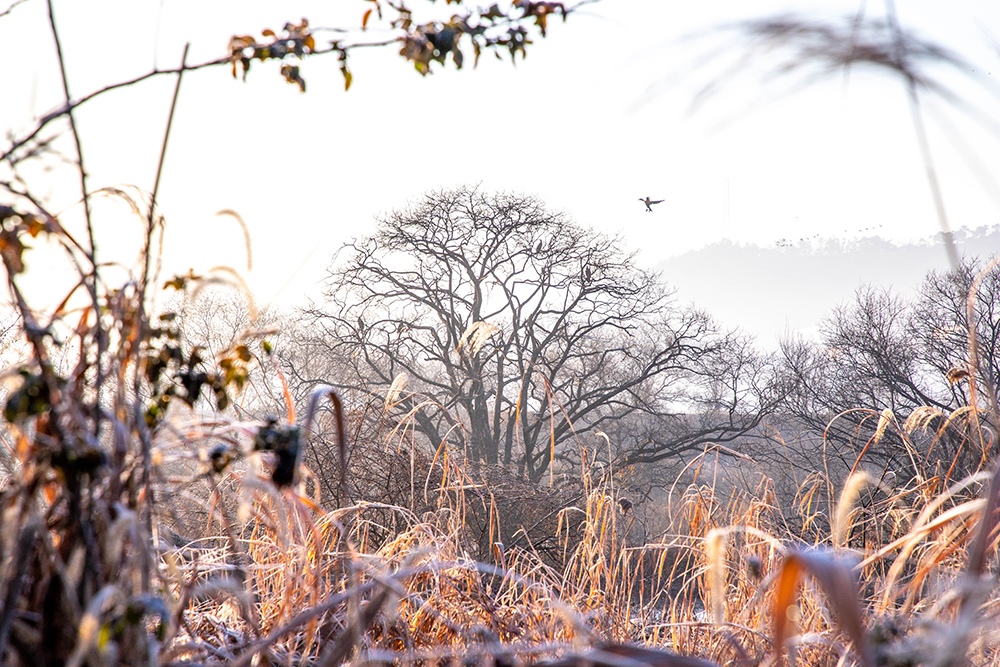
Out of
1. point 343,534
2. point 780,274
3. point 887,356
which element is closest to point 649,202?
point 343,534

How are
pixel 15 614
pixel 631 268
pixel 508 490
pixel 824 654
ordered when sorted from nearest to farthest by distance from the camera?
1. pixel 15 614
2. pixel 824 654
3. pixel 508 490
4. pixel 631 268

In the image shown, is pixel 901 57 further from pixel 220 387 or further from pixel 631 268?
pixel 631 268

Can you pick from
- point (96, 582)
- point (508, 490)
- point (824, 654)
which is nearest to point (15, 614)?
point (96, 582)

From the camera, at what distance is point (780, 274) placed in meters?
74.4

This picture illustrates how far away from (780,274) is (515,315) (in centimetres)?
6621

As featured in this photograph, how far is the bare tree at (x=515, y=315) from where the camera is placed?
15.4 m

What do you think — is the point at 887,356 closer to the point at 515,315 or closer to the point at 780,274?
the point at 515,315

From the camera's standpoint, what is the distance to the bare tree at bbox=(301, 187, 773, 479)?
15.4m

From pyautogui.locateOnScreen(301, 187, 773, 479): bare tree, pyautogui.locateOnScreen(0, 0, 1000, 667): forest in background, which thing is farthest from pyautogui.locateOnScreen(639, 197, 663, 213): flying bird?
pyautogui.locateOnScreen(301, 187, 773, 479): bare tree

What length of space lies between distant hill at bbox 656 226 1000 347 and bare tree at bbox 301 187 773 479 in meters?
53.5

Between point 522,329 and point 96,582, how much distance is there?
1628 cm

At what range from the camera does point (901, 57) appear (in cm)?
74

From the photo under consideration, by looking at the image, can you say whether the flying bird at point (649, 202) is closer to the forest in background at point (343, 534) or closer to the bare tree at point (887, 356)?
the forest in background at point (343, 534)

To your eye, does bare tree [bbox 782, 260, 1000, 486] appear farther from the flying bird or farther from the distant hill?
the distant hill
